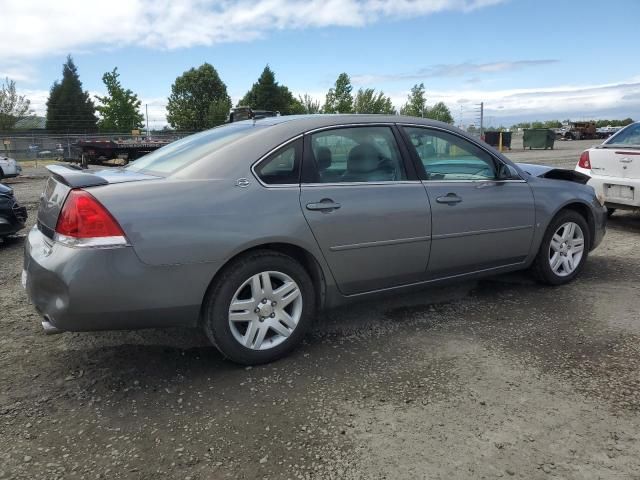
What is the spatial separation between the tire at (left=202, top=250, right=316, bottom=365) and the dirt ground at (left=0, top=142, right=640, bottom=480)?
13 centimetres

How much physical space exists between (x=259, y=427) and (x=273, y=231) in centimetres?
109

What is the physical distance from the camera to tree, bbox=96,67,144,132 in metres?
54.1

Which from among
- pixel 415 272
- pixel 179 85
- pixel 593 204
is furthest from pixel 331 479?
pixel 179 85

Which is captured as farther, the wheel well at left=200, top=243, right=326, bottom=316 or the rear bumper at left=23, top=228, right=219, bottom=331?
the wheel well at left=200, top=243, right=326, bottom=316

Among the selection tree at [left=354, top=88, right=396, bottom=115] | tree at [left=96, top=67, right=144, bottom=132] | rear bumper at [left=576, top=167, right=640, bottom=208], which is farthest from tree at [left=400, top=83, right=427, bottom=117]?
rear bumper at [left=576, top=167, right=640, bottom=208]

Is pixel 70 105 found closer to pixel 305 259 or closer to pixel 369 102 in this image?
pixel 369 102

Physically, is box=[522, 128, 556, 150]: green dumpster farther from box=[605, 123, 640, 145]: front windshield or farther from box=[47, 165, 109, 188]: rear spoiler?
box=[47, 165, 109, 188]: rear spoiler

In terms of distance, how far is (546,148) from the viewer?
35.3 metres

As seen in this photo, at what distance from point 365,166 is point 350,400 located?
1579 millimetres

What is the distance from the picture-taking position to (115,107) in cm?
5388

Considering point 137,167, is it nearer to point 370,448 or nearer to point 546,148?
point 370,448

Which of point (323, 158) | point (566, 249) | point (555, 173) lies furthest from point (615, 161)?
point (323, 158)

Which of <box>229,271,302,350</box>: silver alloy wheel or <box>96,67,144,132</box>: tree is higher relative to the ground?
<box>96,67,144,132</box>: tree

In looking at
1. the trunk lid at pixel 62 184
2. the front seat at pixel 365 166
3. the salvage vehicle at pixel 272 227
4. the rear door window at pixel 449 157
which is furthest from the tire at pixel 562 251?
the trunk lid at pixel 62 184
